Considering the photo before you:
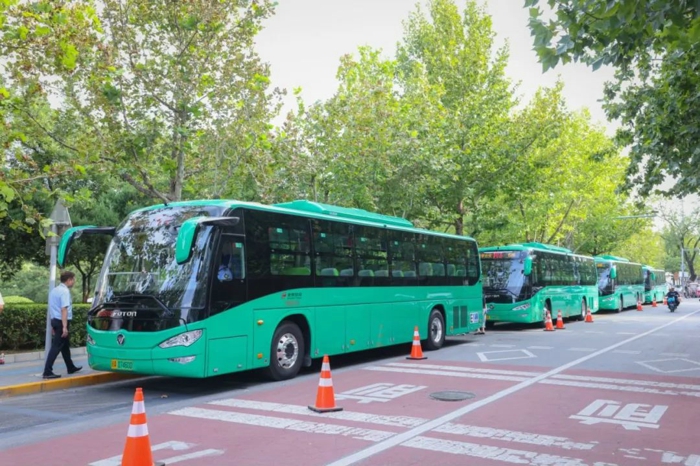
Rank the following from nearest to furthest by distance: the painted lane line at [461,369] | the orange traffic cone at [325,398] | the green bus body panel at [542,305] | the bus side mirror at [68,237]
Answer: the orange traffic cone at [325,398] → the bus side mirror at [68,237] → the painted lane line at [461,369] → the green bus body panel at [542,305]

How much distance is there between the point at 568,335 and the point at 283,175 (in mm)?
10665

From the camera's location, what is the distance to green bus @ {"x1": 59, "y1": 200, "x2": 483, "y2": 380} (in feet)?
30.7

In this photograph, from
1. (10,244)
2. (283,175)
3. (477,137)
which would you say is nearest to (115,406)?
(283,175)

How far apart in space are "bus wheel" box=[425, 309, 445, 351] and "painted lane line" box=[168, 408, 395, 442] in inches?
340

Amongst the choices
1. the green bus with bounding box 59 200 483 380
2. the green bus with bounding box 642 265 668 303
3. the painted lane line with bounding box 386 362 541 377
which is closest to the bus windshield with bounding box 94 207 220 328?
the green bus with bounding box 59 200 483 380

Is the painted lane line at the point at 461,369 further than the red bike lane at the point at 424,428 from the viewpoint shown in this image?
Yes

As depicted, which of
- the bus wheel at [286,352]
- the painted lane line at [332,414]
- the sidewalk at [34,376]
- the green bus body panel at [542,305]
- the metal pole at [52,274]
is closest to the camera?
the painted lane line at [332,414]

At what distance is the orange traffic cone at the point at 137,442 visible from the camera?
5066 millimetres

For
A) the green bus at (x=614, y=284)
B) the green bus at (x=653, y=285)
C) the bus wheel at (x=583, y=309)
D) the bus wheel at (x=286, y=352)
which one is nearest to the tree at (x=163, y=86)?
the bus wheel at (x=286, y=352)

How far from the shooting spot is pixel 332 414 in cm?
784

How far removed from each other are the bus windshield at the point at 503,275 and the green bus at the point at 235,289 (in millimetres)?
10023

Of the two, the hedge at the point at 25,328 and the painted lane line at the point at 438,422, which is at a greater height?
the hedge at the point at 25,328

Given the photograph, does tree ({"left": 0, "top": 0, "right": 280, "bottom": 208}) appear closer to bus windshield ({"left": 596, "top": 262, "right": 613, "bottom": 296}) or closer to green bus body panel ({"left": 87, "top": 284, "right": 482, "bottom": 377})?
green bus body panel ({"left": 87, "top": 284, "right": 482, "bottom": 377})

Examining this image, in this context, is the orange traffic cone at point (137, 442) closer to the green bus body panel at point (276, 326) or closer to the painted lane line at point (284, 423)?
the painted lane line at point (284, 423)
